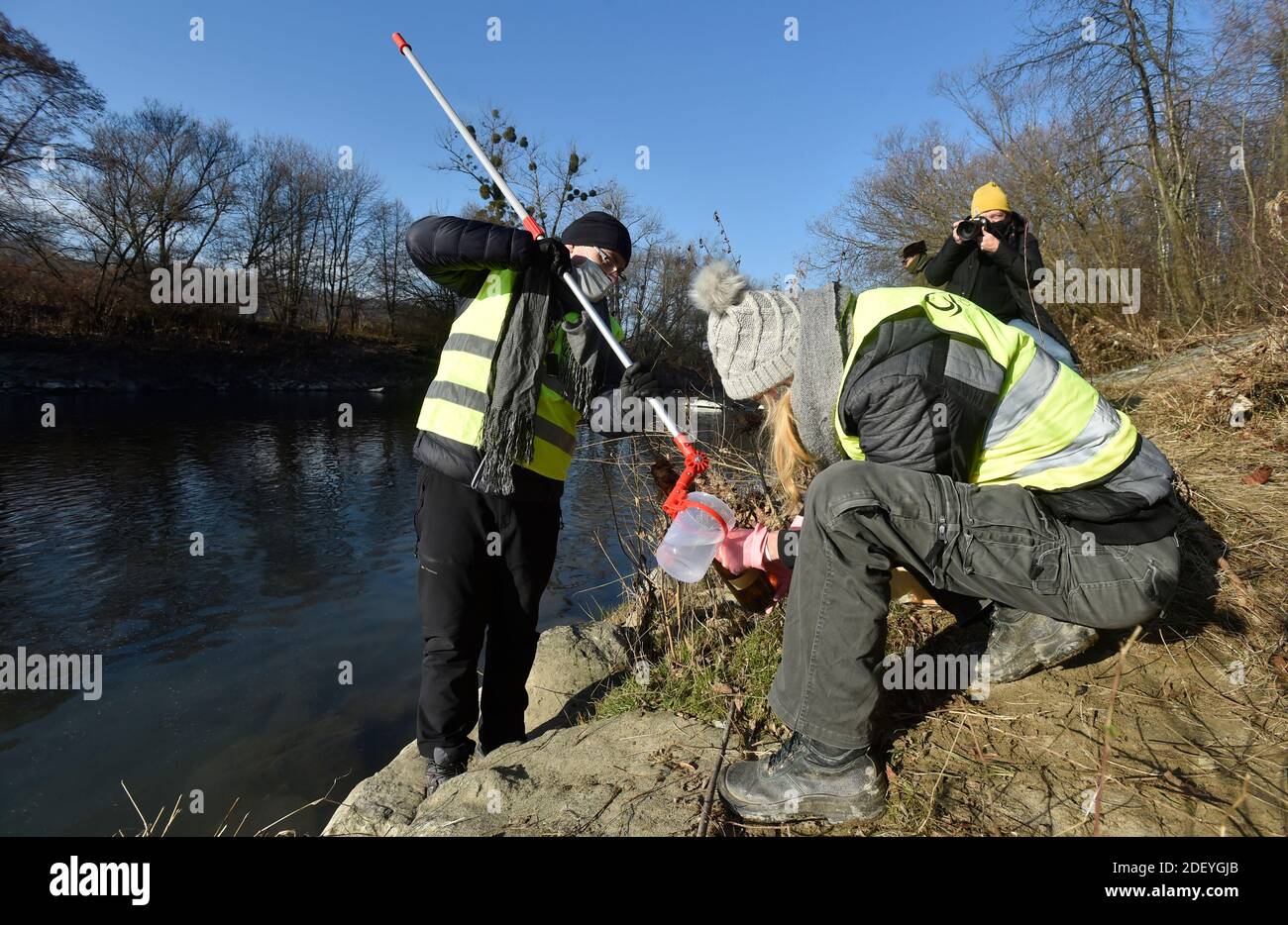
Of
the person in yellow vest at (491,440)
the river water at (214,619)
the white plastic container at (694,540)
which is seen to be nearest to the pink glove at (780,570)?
the white plastic container at (694,540)

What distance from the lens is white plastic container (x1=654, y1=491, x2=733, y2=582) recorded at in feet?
9.23

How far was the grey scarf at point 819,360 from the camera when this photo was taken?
2.03 m

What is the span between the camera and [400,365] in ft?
109

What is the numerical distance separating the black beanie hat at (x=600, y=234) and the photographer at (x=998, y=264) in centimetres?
257

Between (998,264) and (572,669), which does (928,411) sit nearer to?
(572,669)

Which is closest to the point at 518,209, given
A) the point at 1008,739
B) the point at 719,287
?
the point at 719,287

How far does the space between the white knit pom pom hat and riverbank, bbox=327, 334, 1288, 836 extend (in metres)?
1.27

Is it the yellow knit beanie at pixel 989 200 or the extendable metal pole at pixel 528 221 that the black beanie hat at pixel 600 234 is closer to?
the extendable metal pole at pixel 528 221

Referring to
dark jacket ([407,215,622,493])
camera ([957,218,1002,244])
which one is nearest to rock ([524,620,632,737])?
dark jacket ([407,215,622,493])

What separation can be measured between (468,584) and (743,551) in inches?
45.7

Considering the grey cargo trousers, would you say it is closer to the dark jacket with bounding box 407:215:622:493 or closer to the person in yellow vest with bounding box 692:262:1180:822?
the person in yellow vest with bounding box 692:262:1180:822

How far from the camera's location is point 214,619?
614 cm

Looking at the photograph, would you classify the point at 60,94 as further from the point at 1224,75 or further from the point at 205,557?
the point at 1224,75

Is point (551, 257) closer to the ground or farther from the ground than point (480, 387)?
farther from the ground
